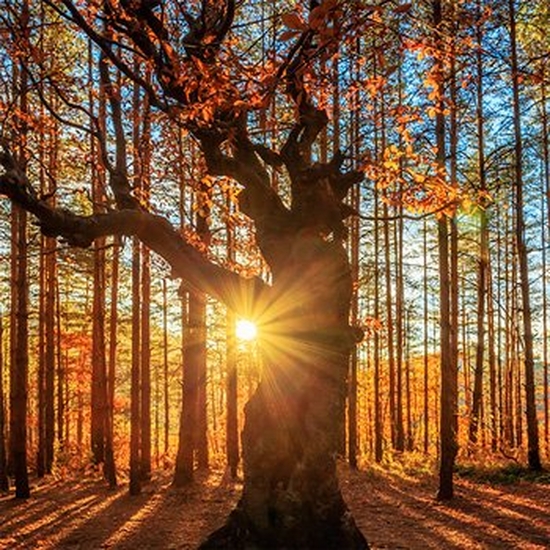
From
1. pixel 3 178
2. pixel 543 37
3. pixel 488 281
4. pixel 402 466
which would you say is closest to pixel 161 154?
pixel 3 178

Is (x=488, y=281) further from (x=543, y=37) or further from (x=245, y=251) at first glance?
(x=245, y=251)

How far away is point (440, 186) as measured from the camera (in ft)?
19.2

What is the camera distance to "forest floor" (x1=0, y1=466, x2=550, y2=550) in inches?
297

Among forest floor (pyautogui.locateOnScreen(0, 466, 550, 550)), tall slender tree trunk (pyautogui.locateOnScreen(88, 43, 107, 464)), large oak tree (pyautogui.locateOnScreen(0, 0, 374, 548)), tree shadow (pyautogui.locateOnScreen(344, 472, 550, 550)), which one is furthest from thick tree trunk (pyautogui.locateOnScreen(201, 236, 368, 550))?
tall slender tree trunk (pyautogui.locateOnScreen(88, 43, 107, 464))

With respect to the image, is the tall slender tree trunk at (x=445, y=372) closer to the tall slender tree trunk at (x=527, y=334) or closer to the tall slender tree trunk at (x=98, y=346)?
the tall slender tree trunk at (x=527, y=334)

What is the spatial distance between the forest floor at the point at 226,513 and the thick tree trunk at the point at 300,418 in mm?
1928

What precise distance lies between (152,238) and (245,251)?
140 inches

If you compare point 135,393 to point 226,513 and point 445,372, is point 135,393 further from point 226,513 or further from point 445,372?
point 445,372

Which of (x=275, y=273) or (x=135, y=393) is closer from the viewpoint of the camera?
(x=275, y=273)

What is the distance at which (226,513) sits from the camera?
9.45m

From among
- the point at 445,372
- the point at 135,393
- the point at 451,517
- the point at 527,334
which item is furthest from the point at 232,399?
the point at 527,334

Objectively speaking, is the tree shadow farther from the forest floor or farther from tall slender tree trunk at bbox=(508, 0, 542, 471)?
tall slender tree trunk at bbox=(508, 0, 542, 471)

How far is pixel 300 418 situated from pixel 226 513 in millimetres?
4754

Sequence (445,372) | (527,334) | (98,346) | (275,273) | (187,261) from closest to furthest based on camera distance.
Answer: (187,261) < (275,273) < (445,372) < (527,334) < (98,346)
